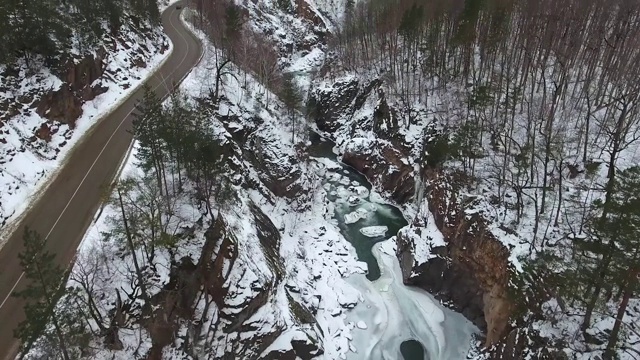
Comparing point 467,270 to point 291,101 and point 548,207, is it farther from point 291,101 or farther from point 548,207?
point 291,101

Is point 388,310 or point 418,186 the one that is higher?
point 418,186

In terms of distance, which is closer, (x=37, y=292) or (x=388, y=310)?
(x=37, y=292)

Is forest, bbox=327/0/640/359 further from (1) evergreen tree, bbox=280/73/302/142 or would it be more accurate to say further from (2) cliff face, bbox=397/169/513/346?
(1) evergreen tree, bbox=280/73/302/142

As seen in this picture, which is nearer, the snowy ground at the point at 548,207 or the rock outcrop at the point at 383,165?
Result: the snowy ground at the point at 548,207

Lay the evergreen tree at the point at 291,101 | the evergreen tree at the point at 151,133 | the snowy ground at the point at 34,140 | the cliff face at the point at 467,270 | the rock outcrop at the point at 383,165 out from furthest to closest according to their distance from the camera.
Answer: the evergreen tree at the point at 291,101
the rock outcrop at the point at 383,165
the cliff face at the point at 467,270
the evergreen tree at the point at 151,133
the snowy ground at the point at 34,140

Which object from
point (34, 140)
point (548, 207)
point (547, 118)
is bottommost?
point (548, 207)

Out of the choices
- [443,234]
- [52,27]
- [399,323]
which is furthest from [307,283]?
[52,27]

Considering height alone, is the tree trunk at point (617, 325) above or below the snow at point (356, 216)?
above

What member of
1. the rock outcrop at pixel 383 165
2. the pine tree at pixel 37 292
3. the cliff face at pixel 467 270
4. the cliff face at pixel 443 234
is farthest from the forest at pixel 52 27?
the cliff face at pixel 467 270

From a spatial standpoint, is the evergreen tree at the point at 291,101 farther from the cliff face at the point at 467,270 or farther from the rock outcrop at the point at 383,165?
the cliff face at the point at 467,270
